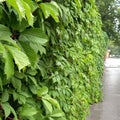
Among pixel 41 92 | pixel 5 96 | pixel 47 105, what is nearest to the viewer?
pixel 5 96

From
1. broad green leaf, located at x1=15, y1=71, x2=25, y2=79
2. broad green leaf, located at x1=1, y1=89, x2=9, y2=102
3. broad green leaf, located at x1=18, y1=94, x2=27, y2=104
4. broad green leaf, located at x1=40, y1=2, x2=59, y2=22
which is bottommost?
broad green leaf, located at x1=18, y1=94, x2=27, y2=104

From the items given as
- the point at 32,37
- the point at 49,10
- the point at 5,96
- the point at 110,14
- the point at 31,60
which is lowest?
the point at 110,14

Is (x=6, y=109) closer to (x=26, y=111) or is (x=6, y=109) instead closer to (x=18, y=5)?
(x=26, y=111)

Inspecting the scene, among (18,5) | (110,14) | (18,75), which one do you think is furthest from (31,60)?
(110,14)

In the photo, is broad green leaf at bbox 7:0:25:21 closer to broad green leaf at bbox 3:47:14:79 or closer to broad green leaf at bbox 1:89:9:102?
broad green leaf at bbox 3:47:14:79

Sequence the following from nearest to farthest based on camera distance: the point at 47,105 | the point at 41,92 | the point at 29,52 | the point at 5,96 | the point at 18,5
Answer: the point at 18,5 → the point at 29,52 → the point at 5,96 → the point at 47,105 → the point at 41,92

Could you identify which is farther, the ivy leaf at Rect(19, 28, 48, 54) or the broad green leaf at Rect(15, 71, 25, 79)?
the broad green leaf at Rect(15, 71, 25, 79)

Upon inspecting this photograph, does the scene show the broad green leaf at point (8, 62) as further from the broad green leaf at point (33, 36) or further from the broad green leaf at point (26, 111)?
the broad green leaf at point (26, 111)

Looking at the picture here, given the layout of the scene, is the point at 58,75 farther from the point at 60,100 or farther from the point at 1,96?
the point at 1,96

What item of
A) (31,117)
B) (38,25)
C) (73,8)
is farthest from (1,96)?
(73,8)

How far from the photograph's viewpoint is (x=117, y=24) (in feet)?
74.2

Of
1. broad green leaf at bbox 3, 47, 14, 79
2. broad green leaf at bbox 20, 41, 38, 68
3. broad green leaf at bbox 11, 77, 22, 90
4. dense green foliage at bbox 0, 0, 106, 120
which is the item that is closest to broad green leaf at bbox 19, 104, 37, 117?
dense green foliage at bbox 0, 0, 106, 120

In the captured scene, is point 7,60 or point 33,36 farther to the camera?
point 33,36

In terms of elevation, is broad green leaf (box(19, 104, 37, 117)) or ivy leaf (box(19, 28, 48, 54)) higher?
ivy leaf (box(19, 28, 48, 54))
